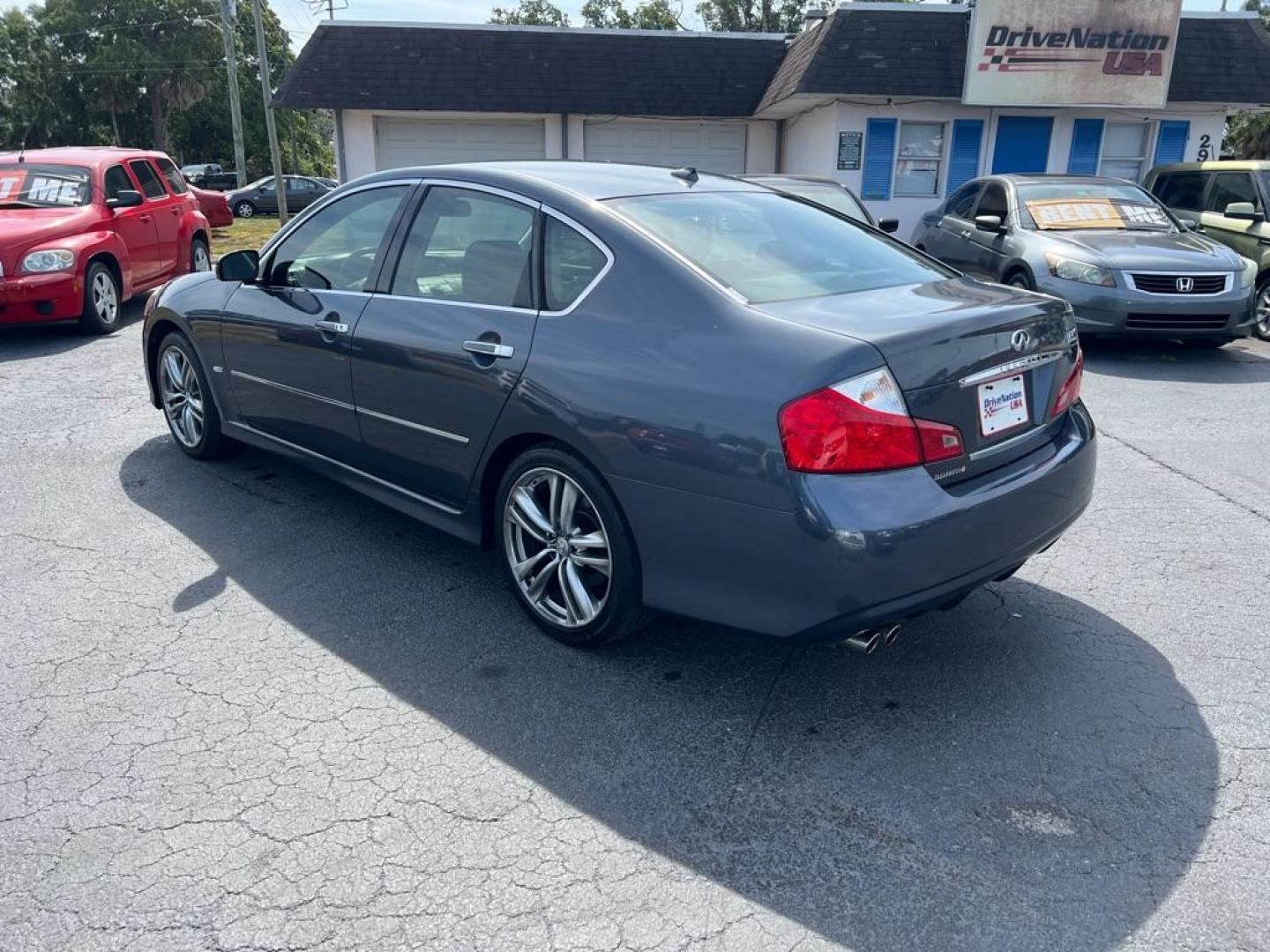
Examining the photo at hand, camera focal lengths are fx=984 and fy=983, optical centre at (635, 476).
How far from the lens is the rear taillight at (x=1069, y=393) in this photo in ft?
11.3

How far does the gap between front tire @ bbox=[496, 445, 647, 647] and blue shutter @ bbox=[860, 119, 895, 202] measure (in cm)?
1624

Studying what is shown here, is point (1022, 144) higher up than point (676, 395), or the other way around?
point (1022, 144)

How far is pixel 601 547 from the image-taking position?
3.31 metres

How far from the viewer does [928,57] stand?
17.4 meters

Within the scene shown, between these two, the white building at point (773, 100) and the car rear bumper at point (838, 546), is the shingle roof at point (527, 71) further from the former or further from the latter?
the car rear bumper at point (838, 546)

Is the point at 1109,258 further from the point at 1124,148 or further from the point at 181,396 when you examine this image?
the point at 1124,148

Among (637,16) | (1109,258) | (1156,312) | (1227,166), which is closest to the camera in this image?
(1156,312)

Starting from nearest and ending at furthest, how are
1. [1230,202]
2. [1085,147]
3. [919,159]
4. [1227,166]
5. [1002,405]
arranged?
[1002,405] → [1230,202] → [1227,166] → [919,159] → [1085,147]

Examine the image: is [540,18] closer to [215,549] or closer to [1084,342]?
[1084,342]

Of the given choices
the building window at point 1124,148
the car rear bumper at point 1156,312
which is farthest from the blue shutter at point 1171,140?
the car rear bumper at point 1156,312

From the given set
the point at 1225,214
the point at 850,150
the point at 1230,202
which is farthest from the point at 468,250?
the point at 850,150

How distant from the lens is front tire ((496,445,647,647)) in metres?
3.24

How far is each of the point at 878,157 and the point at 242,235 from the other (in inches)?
541

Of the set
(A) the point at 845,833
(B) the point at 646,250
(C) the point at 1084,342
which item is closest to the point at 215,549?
(B) the point at 646,250
